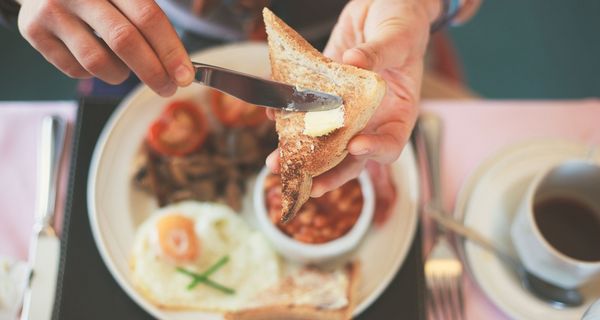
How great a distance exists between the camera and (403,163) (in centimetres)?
139

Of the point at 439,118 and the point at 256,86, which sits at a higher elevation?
the point at 256,86

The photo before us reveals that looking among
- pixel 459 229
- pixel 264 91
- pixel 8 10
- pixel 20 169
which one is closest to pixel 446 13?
pixel 459 229

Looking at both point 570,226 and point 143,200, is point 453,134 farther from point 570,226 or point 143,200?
point 143,200

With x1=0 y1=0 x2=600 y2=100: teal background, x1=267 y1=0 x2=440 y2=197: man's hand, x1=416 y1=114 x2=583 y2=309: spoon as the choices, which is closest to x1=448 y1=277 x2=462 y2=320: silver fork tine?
x1=416 y1=114 x2=583 y2=309: spoon

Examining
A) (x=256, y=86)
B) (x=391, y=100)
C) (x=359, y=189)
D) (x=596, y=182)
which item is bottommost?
(x=359, y=189)

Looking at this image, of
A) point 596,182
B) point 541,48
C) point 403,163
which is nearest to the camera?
point 596,182

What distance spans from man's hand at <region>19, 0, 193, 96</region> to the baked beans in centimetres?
41

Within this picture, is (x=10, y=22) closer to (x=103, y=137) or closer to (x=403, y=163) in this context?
(x=103, y=137)

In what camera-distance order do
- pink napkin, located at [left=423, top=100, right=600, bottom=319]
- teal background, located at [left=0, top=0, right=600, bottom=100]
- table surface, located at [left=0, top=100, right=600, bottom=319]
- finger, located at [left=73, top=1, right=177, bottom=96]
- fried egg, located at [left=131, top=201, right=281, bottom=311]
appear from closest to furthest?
finger, located at [left=73, top=1, right=177, bottom=96]
fried egg, located at [left=131, top=201, right=281, bottom=311]
table surface, located at [left=0, top=100, right=600, bottom=319]
pink napkin, located at [left=423, top=100, right=600, bottom=319]
teal background, located at [left=0, top=0, right=600, bottom=100]

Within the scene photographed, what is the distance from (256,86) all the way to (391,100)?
354 millimetres

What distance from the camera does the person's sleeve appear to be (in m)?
1.21

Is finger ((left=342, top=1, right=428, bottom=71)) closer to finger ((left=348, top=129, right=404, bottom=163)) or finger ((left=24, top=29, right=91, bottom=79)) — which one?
finger ((left=348, top=129, right=404, bottom=163))

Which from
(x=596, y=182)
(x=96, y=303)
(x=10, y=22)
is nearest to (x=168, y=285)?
(x=96, y=303)

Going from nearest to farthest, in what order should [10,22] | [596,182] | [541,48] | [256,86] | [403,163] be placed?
[256,86]
[596,182]
[10,22]
[403,163]
[541,48]
